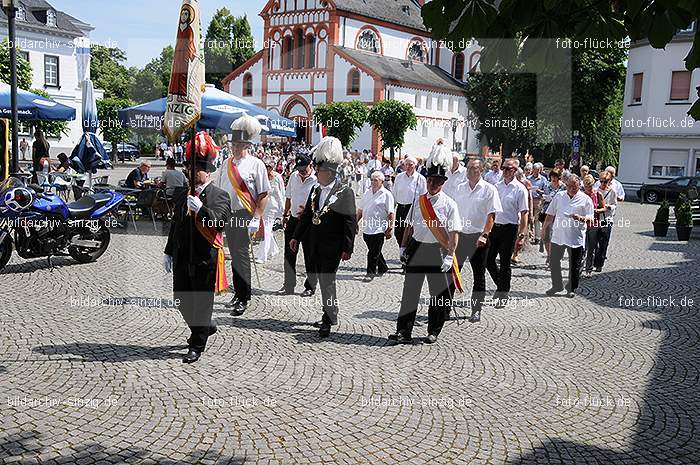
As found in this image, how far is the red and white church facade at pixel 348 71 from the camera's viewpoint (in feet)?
196

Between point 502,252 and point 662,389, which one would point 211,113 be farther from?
point 662,389

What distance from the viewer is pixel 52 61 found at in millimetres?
47594

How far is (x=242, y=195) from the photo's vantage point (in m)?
8.50

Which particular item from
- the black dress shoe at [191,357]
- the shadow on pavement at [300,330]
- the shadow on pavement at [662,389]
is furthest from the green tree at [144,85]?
the black dress shoe at [191,357]

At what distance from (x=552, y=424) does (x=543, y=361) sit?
168 centimetres

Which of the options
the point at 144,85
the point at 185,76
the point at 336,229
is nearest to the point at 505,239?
the point at 336,229

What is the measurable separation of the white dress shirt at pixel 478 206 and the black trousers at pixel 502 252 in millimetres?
802

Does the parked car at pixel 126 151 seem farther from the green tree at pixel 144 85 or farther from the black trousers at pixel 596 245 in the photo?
the black trousers at pixel 596 245

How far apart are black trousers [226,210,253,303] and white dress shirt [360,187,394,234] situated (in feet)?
9.69

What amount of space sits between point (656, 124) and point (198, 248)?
1432 inches

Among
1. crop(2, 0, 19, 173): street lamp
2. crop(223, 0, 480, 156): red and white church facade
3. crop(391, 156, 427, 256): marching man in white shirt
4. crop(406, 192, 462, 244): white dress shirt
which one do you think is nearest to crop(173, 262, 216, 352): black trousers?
crop(406, 192, 462, 244): white dress shirt

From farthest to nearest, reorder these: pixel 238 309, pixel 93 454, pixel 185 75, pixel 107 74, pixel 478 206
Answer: pixel 107 74, pixel 478 206, pixel 238 309, pixel 185 75, pixel 93 454

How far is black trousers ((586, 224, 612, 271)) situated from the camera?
1202cm

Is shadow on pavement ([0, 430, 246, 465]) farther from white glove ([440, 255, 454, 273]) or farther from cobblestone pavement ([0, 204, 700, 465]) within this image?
white glove ([440, 255, 454, 273])
